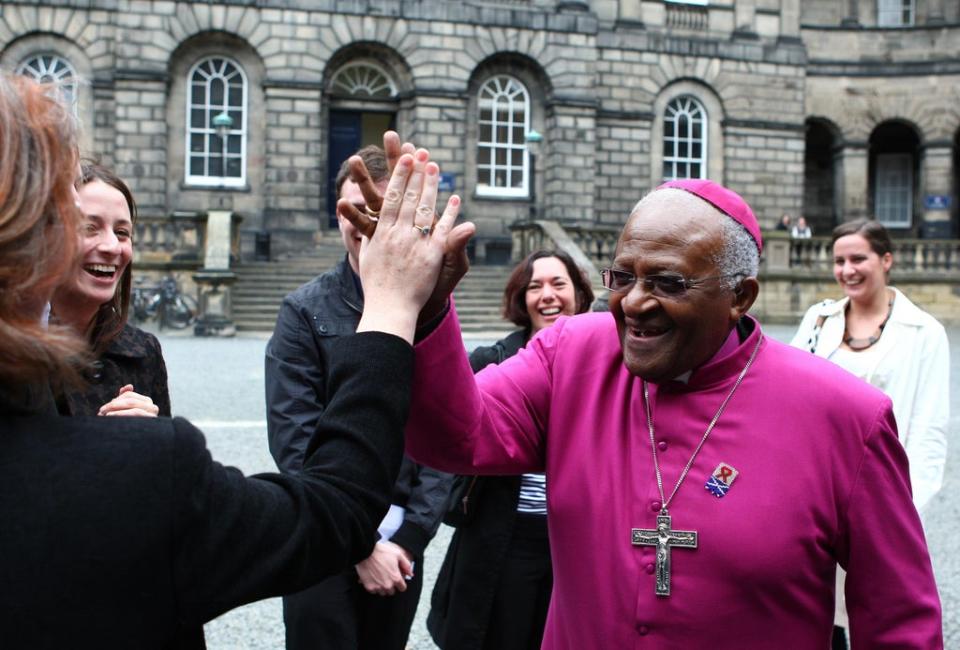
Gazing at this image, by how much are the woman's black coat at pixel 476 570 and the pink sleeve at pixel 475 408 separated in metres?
1.13

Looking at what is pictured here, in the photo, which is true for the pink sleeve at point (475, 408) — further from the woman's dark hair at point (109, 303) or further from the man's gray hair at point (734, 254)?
the woman's dark hair at point (109, 303)

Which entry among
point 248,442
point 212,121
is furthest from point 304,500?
point 212,121

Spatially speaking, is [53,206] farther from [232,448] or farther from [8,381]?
[232,448]

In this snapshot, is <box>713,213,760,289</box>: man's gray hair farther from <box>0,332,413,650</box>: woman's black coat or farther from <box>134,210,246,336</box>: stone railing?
<box>134,210,246,336</box>: stone railing

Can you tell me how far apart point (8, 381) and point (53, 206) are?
0.27 meters

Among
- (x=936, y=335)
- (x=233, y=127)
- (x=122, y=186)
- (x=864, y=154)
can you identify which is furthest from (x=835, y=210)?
(x=122, y=186)

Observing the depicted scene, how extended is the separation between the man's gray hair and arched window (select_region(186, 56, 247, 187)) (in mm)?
22031

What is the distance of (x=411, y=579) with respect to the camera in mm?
3506

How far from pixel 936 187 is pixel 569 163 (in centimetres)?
1201

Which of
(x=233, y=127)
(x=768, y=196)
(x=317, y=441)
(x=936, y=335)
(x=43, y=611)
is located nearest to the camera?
(x=43, y=611)

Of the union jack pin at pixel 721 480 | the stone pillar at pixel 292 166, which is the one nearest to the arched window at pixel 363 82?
the stone pillar at pixel 292 166

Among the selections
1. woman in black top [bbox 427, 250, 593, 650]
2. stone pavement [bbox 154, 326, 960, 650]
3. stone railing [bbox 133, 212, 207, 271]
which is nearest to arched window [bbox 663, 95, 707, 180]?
stone pavement [bbox 154, 326, 960, 650]

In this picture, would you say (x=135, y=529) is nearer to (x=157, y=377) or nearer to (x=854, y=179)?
(x=157, y=377)

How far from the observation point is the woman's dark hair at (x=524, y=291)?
4297mm
